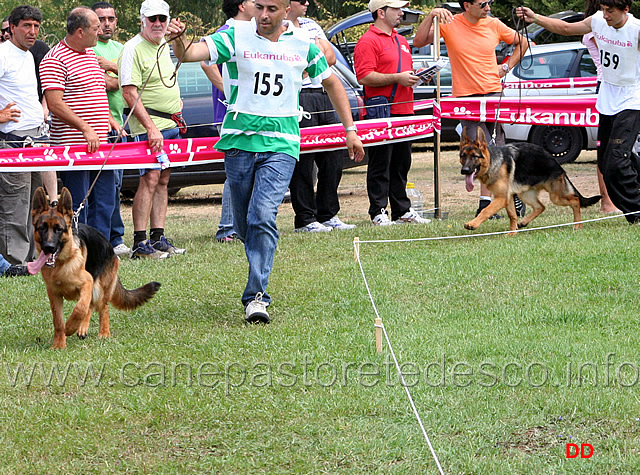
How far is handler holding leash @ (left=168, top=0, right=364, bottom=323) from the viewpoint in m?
5.98

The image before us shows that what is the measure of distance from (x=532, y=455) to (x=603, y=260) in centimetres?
392

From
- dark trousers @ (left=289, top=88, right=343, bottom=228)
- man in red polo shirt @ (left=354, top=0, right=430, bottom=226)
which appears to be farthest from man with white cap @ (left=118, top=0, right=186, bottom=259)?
man in red polo shirt @ (left=354, top=0, right=430, bottom=226)

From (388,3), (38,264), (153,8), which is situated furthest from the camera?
(388,3)

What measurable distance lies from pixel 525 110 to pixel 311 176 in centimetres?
288

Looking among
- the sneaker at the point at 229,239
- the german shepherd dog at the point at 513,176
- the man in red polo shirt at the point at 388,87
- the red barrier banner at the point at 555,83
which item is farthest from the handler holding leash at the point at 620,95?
the red barrier banner at the point at 555,83

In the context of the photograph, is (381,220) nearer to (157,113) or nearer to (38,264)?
(157,113)

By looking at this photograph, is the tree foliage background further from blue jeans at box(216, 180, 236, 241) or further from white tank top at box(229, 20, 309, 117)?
white tank top at box(229, 20, 309, 117)

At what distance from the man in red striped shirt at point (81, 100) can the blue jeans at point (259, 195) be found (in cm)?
263

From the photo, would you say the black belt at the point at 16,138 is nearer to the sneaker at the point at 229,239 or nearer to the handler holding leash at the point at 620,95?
the sneaker at the point at 229,239

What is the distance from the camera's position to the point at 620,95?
873 centimetres

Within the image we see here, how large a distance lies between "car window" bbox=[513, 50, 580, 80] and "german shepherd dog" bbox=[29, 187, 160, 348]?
11565 mm

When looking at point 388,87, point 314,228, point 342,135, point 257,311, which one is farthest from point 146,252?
point 388,87

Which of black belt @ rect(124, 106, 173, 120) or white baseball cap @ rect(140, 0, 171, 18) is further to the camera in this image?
black belt @ rect(124, 106, 173, 120)

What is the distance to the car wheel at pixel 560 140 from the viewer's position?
16.0 meters
